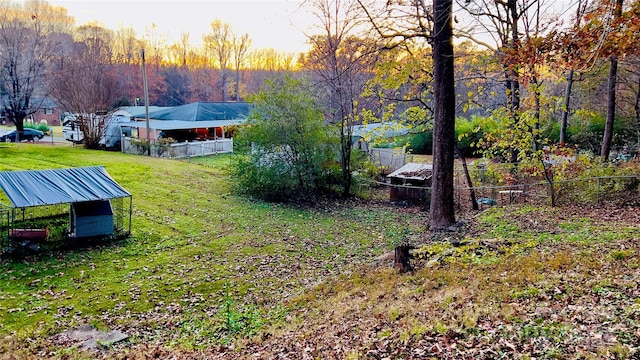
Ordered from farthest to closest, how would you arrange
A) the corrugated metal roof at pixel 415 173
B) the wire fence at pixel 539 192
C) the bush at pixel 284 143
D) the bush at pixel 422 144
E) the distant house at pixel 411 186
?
the bush at pixel 422 144
the bush at pixel 284 143
the corrugated metal roof at pixel 415 173
the distant house at pixel 411 186
the wire fence at pixel 539 192

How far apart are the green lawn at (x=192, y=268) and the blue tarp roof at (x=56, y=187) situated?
1258 mm

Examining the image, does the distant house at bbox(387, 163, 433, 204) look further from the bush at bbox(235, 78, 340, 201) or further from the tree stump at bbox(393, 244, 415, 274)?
the tree stump at bbox(393, 244, 415, 274)

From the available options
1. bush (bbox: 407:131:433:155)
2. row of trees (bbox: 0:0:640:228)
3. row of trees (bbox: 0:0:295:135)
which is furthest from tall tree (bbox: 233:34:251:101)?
bush (bbox: 407:131:433:155)

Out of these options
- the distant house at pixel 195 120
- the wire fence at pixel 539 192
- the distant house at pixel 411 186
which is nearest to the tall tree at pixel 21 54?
the distant house at pixel 195 120

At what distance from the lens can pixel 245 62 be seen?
67.9 meters

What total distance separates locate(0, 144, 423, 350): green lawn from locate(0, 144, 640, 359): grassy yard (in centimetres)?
4

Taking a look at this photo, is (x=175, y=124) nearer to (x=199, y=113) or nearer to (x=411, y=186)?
(x=199, y=113)

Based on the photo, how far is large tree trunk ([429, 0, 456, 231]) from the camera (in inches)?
400

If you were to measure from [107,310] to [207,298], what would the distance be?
168 centimetres

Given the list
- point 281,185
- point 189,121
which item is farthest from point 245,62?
point 281,185

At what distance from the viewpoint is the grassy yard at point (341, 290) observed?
4465mm

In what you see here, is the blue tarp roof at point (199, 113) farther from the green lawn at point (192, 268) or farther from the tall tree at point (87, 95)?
the green lawn at point (192, 268)

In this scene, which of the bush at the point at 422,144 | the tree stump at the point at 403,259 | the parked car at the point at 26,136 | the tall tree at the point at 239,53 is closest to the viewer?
the tree stump at the point at 403,259

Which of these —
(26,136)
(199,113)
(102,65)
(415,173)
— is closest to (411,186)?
(415,173)
